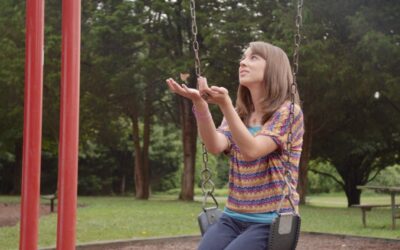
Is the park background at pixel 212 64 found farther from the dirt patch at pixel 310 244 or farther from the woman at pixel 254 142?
the woman at pixel 254 142

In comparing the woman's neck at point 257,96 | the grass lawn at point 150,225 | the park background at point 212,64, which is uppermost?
the park background at point 212,64

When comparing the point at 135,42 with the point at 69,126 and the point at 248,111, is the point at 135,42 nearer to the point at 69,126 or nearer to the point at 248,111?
the point at 69,126

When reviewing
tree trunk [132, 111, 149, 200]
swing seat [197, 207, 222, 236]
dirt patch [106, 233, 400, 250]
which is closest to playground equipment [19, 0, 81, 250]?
swing seat [197, 207, 222, 236]

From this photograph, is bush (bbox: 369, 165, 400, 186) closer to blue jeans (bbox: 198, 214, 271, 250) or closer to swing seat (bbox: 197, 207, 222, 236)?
swing seat (bbox: 197, 207, 222, 236)

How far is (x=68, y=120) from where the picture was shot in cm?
466

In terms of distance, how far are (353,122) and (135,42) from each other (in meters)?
7.54

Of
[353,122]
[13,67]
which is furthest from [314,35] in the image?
[13,67]

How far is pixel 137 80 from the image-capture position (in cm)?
1830

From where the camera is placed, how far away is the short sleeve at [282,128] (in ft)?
8.29

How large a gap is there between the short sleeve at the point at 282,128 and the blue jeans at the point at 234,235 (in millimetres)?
331

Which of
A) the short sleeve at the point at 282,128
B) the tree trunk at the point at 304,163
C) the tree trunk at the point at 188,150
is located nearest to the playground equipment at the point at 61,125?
the short sleeve at the point at 282,128

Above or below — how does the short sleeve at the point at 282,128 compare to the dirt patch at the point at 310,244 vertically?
above

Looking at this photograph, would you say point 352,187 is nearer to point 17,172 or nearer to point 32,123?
point 17,172

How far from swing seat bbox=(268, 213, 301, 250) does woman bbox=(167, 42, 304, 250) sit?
0.15ft
